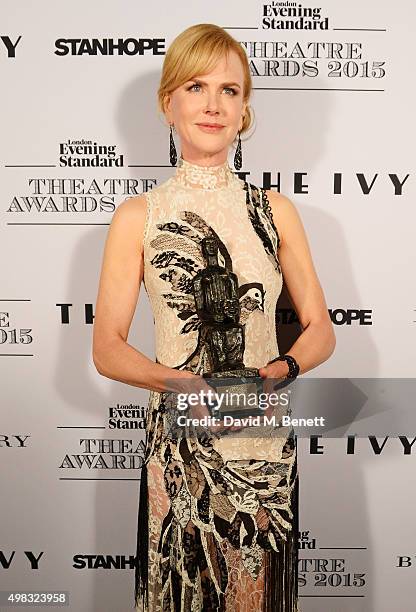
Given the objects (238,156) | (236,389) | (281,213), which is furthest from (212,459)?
(238,156)

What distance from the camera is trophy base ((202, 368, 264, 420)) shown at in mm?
1143

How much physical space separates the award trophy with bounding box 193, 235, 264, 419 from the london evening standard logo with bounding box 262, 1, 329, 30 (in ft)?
2.05

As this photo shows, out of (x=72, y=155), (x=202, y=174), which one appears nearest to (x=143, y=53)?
(x=72, y=155)

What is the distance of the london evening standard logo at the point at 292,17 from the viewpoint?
59.7 inches

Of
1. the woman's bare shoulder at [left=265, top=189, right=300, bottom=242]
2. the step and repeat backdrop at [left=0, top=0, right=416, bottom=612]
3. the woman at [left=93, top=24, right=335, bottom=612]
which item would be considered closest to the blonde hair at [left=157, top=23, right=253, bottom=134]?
the woman at [left=93, top=24, right=335, bottom=612]

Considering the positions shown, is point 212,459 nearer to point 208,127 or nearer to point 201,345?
point 201,345

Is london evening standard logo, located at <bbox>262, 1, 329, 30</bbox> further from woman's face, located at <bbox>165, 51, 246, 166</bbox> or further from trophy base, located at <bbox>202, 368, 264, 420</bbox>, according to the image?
trophy base, located at <bbox>202, 368, 264, 420</bbox>

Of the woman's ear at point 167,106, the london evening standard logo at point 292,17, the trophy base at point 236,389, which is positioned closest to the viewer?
the trophy base at point 236,389

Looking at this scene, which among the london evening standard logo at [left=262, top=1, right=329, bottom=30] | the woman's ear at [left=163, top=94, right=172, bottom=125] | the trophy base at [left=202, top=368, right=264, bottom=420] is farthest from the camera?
the london evening standard logo at [left=262, top=1, right=329, bottom=30]

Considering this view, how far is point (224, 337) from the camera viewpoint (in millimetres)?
1173

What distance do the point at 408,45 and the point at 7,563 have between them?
158cm

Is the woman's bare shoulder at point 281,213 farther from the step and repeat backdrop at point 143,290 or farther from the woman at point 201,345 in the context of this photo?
the step and repeat backdrop at point 143,290

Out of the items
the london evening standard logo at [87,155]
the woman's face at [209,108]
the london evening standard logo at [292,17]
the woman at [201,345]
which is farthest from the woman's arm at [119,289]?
the london evening standard logo at [292,17]

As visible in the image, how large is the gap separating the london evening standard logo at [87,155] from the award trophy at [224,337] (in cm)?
50
